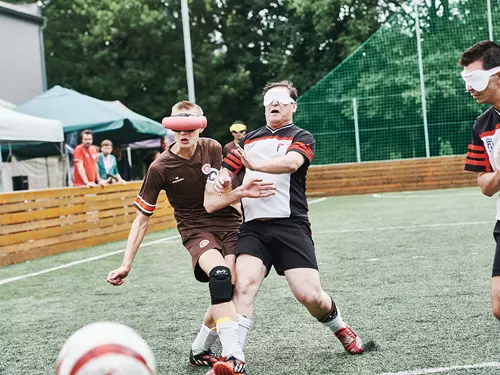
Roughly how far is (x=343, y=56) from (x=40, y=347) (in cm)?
3393

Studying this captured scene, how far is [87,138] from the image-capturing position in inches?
593

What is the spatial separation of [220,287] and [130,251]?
81 centimetres

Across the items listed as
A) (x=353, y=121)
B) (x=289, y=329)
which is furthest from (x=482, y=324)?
(x=353, y=121)

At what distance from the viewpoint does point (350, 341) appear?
17.7ft

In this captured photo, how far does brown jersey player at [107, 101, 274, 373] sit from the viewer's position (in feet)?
17.4

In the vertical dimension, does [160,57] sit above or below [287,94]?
above

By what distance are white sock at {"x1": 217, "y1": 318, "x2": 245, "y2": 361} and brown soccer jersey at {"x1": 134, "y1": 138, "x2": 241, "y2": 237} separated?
2.91ft

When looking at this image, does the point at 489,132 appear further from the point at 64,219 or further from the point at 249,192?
the point at 64,219

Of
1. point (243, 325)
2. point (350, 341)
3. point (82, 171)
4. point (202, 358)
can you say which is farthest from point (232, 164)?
point (82, 171)

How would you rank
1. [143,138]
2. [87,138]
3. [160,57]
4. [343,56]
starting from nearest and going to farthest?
[87,138]
[143,138]
[343,56]
[160,57]

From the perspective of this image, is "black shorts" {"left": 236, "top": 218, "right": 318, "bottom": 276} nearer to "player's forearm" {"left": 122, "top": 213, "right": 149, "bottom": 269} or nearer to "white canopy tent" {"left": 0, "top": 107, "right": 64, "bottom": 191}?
"player's forearm" {"left": 122, "top": 213, "right": 149, "bottom": 269}

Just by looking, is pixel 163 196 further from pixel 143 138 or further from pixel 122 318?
pixel 122 318

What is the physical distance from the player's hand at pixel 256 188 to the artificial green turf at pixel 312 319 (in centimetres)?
113

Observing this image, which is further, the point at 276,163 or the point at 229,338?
the point at 276,163
